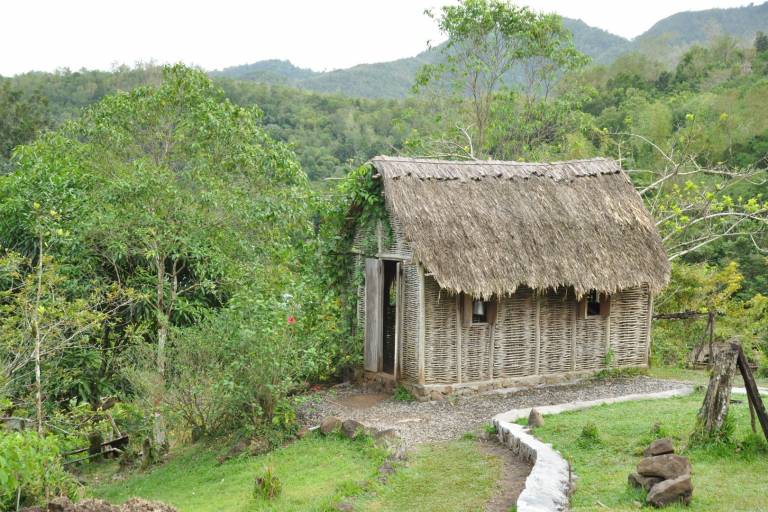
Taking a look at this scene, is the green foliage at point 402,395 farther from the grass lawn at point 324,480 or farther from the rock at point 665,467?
the rock at point 665,467

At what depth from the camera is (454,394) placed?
1209 cm

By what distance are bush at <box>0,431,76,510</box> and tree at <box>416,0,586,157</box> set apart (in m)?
16.3

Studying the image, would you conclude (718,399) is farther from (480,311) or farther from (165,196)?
(165,196)

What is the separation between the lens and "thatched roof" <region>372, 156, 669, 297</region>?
11743 millimetres

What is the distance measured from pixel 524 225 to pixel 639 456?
5.43m

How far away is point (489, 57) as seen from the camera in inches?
918

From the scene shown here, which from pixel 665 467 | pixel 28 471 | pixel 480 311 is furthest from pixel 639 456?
pixel 28 471

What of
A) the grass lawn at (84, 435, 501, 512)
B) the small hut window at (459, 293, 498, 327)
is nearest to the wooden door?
the small hut window at (459, 293, 498, 327)

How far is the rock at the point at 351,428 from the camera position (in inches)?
375

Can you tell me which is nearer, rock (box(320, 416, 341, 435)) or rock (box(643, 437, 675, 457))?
rock (box(643, 437, 675, 457))

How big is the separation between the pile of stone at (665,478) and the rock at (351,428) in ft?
12.5

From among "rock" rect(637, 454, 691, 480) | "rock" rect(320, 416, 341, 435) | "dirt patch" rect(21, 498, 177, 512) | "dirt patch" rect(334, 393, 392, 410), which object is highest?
"rock" rect(637, 454, 691, 480)

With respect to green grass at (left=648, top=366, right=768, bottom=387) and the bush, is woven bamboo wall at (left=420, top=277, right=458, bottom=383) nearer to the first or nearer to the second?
green grass at (left=648, top=366, right=768, bottom=387)

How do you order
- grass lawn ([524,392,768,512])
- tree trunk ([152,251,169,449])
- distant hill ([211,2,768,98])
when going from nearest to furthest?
grass lawn ([524,392,768,512]), tree trunk ([152,251,169,449]), distant hill ([211,2,768,98])
